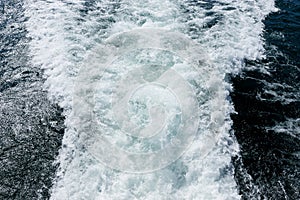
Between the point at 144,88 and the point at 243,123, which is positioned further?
the point at 144,88

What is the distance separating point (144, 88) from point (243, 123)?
7.56 feet

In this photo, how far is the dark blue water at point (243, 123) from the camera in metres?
4.63

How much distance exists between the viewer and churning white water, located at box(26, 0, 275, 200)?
4551 millimetres

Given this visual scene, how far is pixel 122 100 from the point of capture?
224 inches

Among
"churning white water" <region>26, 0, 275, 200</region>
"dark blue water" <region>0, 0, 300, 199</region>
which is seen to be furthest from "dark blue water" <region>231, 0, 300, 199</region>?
"churning white water" <region>26, 0, 275, 200</region>

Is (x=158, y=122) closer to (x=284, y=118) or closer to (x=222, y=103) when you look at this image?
(x=222, y=103)

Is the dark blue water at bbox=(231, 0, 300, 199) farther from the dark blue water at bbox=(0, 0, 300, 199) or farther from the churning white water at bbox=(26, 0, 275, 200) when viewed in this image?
the churning white water at bbox=(26, 0, 275, 200)

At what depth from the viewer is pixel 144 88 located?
5859 millimetres

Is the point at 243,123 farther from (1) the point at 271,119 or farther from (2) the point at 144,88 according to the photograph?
(2) the point at 144,88

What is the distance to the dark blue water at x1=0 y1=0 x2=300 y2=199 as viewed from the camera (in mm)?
4633

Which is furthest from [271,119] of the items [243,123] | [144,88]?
[144,88]

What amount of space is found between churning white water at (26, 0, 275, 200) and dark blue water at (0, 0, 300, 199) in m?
0.27

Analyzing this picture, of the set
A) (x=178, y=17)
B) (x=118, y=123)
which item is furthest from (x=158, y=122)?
(x=178, y=17)

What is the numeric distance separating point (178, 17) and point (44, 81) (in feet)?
14.6
